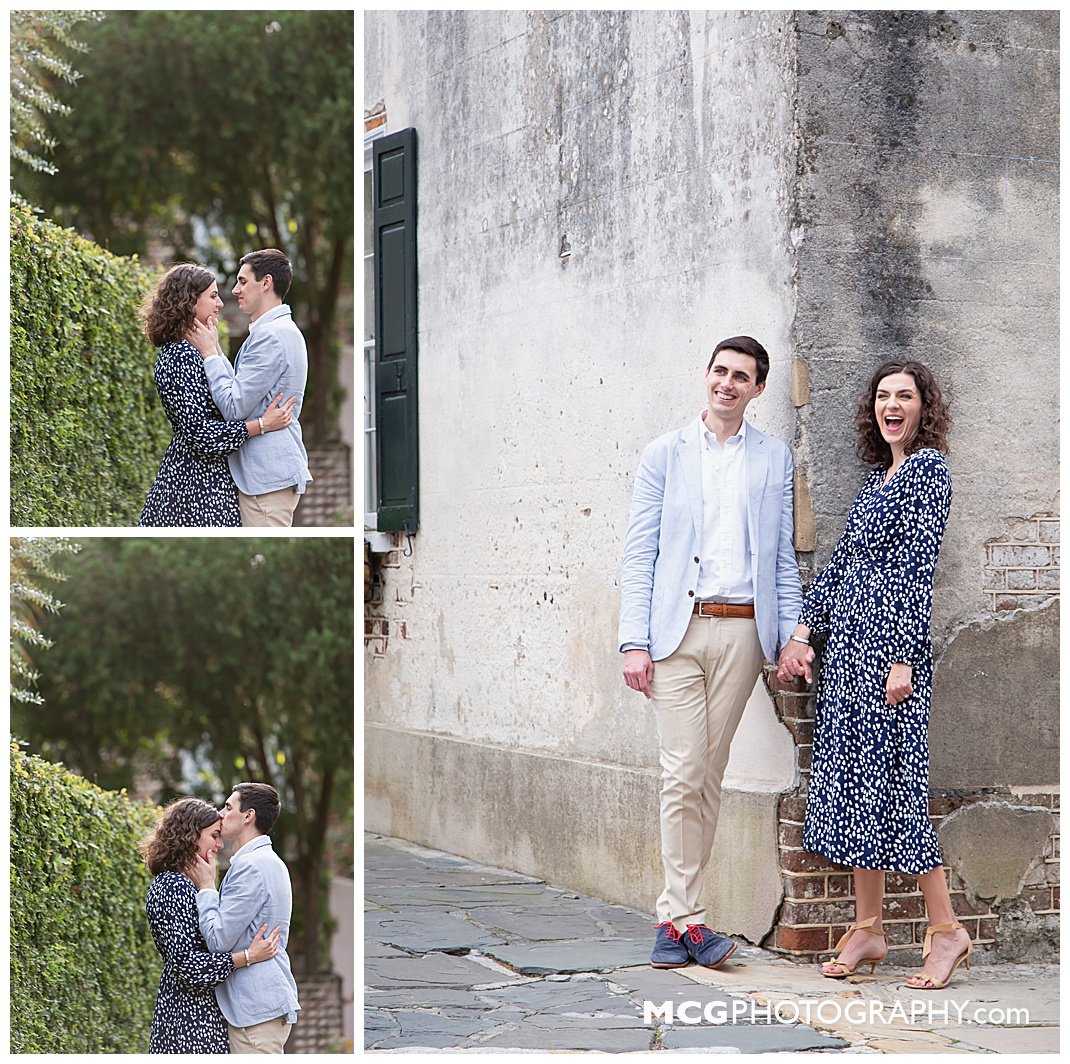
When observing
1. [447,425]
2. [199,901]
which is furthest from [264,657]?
[199,901]

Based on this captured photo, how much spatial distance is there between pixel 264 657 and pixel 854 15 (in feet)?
22.6

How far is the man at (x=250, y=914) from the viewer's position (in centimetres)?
351

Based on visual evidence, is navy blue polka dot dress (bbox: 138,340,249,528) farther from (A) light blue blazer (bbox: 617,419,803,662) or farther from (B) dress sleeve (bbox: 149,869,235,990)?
(A) light blue blazer (bbox: 617,419,803,662)

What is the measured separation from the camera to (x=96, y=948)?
18.2 feet

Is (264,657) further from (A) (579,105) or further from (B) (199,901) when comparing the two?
(B) (199,901)

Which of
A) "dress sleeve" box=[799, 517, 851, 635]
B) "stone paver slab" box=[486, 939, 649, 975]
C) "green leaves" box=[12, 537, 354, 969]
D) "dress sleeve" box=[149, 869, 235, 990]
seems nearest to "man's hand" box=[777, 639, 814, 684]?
"dress sleeve" box=[799, 517, 851, 635]

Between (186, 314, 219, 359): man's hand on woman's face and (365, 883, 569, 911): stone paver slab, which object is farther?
(365, 883, 569, 911): stone paver slab

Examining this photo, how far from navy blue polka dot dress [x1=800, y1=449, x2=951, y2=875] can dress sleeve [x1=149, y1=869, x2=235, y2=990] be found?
1.98m

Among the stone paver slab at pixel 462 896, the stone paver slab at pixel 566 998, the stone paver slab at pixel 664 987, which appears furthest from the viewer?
the stone paver slab at pixel 462 896

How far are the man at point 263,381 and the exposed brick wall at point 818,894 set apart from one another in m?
2.05

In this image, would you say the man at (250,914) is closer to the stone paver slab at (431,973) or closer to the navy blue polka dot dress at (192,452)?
the navy blue polka dot dress at (192,452)

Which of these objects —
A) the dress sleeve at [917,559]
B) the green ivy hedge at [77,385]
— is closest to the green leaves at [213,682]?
the green ivy hedge at [77,385]

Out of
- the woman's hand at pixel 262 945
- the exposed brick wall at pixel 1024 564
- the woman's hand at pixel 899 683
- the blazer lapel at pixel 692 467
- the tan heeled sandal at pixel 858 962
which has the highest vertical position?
the blazer lapel at pixel 692 467

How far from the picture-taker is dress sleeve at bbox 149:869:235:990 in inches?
140
